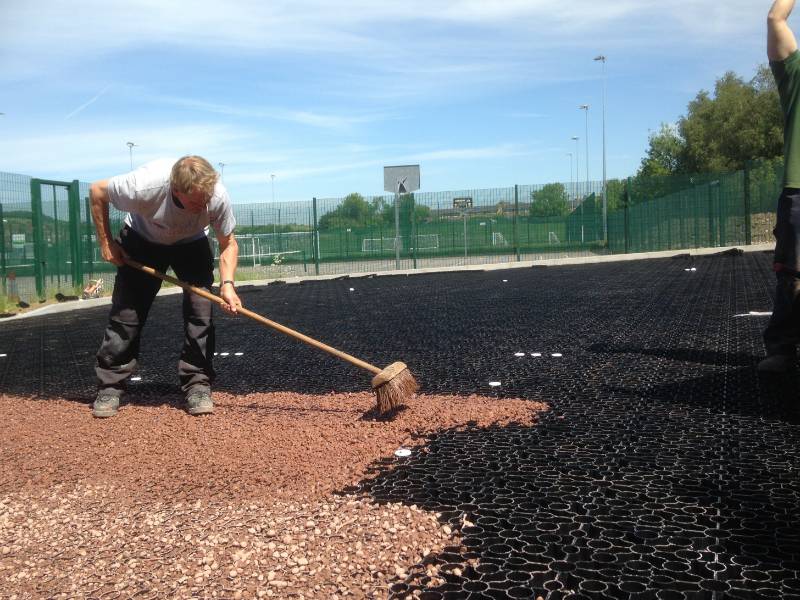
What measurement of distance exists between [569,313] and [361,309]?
293 centimetres

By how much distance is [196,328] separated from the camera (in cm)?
431

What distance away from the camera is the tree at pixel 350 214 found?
A: 22.1m

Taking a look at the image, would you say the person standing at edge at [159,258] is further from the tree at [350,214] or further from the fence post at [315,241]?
the tree at [350,214]

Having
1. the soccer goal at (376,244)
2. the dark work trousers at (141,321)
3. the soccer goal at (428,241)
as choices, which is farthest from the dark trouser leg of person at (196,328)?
the soccer goal at (376,244)

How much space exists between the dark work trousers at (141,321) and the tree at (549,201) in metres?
18.5

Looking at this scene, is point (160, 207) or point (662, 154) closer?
point (160, 207)

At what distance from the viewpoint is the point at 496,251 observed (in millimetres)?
22531

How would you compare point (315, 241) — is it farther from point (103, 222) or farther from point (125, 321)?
point (103, 222)

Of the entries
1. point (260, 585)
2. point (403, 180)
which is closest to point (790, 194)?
point (260, 585)

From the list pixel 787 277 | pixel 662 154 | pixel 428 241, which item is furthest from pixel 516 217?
pixel 662 154

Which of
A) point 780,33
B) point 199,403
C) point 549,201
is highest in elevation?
point 549,201

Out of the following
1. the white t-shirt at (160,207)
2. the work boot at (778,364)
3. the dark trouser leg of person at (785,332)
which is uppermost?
the white t-shirt at (160,207)

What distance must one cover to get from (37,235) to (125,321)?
10.9 metres

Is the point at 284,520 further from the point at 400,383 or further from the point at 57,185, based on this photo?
the point at 57,185
